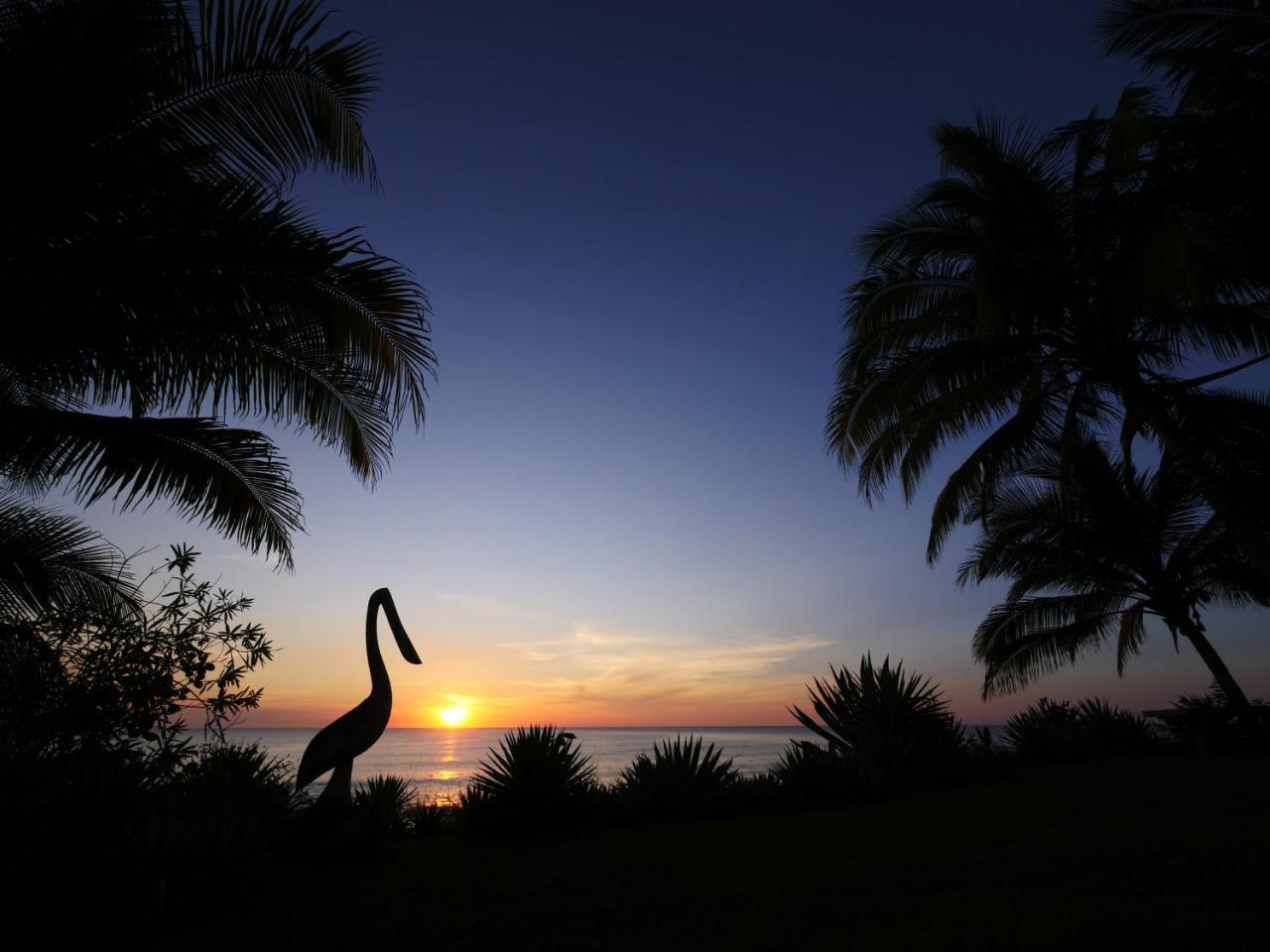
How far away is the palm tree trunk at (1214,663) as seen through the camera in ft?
54.0

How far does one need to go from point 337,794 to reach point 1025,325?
11.6 meters

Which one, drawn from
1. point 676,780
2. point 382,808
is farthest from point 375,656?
point 676,780

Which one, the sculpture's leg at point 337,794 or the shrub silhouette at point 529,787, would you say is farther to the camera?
the shrub silhouette at point 529,787

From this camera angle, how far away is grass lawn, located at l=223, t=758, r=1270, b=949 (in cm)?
425

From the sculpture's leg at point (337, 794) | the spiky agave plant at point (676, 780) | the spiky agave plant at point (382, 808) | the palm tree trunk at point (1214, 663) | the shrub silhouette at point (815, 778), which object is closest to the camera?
the spiky agave plant at point (382, 808)

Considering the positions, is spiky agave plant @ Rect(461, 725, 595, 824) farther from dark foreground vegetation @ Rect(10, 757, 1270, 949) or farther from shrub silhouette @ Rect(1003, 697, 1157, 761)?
shrub silhouette @ Rect(1003, 697, 1157, 761)

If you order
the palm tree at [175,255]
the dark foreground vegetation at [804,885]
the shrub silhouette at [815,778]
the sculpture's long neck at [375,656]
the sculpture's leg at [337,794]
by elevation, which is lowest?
the dark foreground vegetation at [804,885]

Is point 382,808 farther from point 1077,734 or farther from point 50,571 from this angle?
point 1077,734

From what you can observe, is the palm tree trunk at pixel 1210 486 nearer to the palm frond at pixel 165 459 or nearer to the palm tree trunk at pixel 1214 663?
the palm tree trunk at pixel 1214 663

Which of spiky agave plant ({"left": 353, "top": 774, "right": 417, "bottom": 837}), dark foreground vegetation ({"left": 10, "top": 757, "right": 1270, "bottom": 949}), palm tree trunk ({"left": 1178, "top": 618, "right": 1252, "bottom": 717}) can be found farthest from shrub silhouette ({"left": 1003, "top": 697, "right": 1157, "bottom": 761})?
spiky agave plant ({"left": 353, "top": 774, "right": 417, "bottom": 837})

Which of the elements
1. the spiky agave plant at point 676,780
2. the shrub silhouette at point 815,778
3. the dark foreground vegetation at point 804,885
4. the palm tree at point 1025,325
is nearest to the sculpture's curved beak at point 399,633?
the dark foreground vegetation at point 804,885

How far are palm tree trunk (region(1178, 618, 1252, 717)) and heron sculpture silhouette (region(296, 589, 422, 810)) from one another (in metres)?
16.7

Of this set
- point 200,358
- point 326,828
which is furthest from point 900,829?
point 200,358

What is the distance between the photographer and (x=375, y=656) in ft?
28.1
